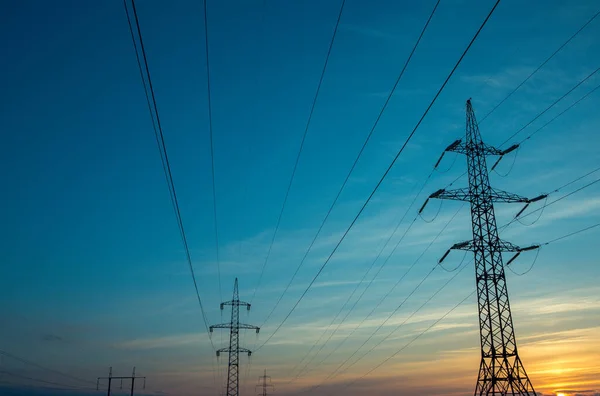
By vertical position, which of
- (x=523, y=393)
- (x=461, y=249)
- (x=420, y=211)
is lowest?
(x=523, y=393)

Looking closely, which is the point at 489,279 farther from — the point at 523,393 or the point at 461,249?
the point at 523,393

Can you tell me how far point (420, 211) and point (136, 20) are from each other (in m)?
34.0

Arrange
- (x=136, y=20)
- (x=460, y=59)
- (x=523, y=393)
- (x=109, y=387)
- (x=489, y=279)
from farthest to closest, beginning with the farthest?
(x=109, y=387) → (x=489, y=279) → (x=523, y=393) → (x=460, y=59) → (x=136, y=20)

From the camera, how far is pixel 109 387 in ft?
304

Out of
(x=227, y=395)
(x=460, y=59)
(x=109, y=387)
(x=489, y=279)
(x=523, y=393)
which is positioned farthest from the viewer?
(x=109, y=387)

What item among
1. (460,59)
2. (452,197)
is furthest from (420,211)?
(460,59)

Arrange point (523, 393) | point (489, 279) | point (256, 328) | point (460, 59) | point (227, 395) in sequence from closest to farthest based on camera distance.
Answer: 1. point (460, 59)
2. point (523, 393)
3. point (489, 279)
4. point (227, 395)
5. point (256, 328)

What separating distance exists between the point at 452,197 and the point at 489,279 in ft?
22.7

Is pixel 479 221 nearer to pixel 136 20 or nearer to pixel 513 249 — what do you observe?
pixel 513 249

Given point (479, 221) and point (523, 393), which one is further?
point (479, 221)

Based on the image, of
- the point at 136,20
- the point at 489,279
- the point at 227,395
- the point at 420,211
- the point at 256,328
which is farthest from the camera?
the point at 256,328

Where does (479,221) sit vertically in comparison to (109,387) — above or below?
above

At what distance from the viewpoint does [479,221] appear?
42.3 meters

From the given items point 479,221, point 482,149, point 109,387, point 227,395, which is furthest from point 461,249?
point 109,387
